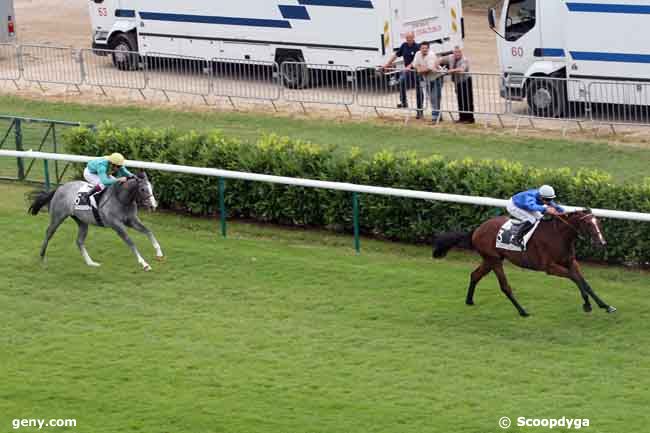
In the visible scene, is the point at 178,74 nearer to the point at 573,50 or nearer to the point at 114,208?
the point at 573,50

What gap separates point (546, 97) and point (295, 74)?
5.36 meters

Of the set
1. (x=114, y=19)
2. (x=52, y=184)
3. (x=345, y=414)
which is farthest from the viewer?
(x=114, y=19)

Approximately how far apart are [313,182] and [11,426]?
6015mm

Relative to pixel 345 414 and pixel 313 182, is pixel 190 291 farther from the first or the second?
pixel 345 414

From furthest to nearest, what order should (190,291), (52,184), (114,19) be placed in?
(114,19) < (52,184) < (190,291)

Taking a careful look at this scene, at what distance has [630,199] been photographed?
16062 millimetres

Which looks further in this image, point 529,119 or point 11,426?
point 529,119

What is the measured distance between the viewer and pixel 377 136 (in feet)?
76.5

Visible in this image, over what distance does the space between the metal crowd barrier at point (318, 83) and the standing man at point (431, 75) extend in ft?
6.05

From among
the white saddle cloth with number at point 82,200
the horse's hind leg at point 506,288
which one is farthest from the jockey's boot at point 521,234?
the white saddle cloth with number at point 82,200

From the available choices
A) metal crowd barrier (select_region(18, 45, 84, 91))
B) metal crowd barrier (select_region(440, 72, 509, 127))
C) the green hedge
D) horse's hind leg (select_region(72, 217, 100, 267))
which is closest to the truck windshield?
metal crowd barrier (select_region(440, 72, 509, 127))

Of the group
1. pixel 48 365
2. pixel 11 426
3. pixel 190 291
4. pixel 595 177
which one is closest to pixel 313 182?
pixel 190 291

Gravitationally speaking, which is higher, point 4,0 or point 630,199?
point 4,0

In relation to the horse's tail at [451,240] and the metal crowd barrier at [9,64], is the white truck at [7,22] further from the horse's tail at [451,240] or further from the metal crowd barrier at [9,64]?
the horse's tail at [451,240]
